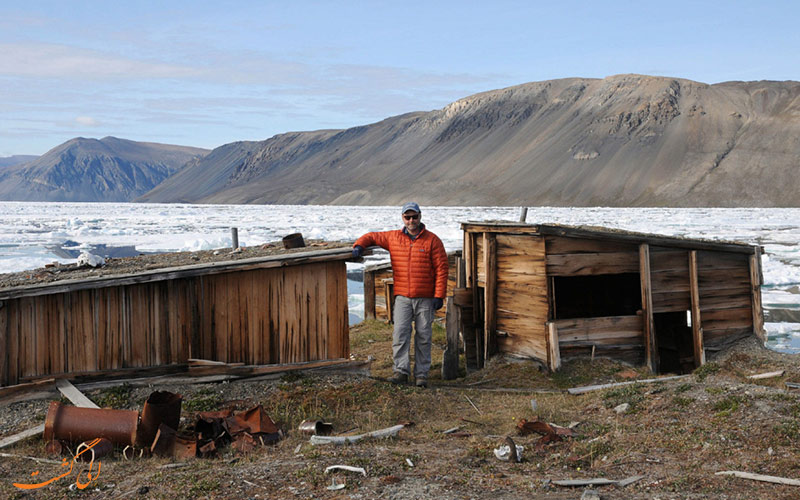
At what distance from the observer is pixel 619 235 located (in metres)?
10.9

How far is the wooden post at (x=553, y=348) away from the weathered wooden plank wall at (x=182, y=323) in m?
3.35

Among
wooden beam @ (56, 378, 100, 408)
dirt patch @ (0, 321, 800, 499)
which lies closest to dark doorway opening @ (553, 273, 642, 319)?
dirt patch @ (0, 321, 800, 499)

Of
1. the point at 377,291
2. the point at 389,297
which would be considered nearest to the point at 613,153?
the point at 377,291

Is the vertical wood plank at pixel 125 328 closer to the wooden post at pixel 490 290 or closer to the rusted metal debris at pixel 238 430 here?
the rusted metal debris at pixel 238 430

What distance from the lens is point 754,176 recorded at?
5143 inches

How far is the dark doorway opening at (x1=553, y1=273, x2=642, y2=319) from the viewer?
1391cm

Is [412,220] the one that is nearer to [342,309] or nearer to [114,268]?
[342,309]

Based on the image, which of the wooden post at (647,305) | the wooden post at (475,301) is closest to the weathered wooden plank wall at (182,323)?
the wooden post at (475,301)

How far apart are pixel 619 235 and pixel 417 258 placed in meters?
3.78

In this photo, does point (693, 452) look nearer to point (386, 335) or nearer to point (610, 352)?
point (610, 352)

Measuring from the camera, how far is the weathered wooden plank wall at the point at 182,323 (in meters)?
7.98

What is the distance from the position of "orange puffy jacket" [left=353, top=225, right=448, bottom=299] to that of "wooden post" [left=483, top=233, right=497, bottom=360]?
267 centimetres

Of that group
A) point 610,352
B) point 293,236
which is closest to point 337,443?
point 293,236

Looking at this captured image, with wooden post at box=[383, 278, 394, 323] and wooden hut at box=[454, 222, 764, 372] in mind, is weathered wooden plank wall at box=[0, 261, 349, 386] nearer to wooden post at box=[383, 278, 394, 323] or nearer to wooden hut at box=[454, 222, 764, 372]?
wooden hut at box=[454, 222, 764, 372]
